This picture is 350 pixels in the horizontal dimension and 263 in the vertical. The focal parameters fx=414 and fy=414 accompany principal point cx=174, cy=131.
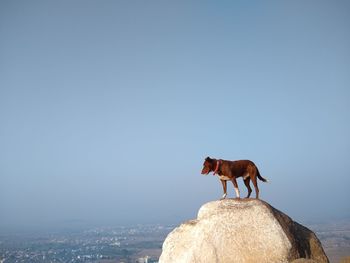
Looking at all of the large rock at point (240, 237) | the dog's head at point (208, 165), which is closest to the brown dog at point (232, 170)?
the dog's head at point (208, 165)

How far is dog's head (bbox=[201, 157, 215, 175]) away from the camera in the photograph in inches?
664

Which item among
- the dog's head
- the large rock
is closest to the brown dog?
the dog's head

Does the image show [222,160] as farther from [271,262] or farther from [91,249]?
[91,249]

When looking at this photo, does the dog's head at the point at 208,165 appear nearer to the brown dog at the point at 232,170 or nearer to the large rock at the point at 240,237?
the brown dog at the point at 232,170

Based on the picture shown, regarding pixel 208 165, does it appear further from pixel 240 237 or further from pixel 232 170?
pixel 240 237

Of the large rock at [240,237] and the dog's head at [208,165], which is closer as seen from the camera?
the large rock at [240,237]

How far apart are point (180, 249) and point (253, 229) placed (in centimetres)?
312

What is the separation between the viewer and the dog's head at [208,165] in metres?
16.9

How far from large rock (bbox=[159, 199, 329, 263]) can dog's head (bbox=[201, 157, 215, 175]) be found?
4.33 ft

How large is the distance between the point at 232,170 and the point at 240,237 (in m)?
3.01

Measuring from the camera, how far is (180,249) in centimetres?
1636

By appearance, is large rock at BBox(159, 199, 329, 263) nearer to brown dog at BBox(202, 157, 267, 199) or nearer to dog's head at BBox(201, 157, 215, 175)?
brown dog at BBox(202, 157, 267, 199)

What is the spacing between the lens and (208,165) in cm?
1689

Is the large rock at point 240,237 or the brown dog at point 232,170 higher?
the brown dog at point 232,170
